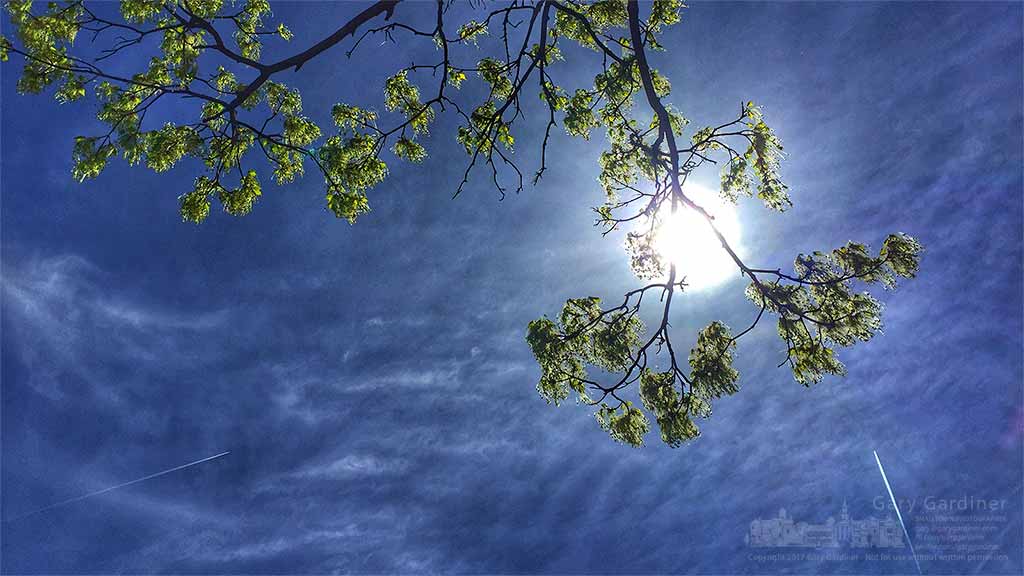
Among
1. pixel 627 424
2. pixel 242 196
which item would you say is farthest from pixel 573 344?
pixel 242 196

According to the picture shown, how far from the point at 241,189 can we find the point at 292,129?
2.08 m

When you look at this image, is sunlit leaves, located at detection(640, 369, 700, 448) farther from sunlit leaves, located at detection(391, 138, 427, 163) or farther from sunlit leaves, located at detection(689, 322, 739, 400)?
sunlit leaves, located at detection(391, 138, 427, 163)

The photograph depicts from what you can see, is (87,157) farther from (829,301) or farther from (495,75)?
(829,301)

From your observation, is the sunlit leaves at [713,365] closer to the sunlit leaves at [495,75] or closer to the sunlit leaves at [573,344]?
the sunlit leaves at [573,344]

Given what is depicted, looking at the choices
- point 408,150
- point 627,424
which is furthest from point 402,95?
point 627,424

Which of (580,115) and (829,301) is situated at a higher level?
(580,115)

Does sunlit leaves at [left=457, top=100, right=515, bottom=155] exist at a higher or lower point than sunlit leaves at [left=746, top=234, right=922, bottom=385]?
higher

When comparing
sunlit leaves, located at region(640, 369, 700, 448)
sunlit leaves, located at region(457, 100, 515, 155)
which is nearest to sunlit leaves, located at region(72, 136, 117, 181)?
sunlit leaves, located at region(457, 100, 515, 155)

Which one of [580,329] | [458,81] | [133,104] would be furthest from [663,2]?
[133,104]

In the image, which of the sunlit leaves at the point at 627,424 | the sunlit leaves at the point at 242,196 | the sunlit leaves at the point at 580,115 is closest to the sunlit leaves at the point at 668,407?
the sunlit leaves at the point at 627,424

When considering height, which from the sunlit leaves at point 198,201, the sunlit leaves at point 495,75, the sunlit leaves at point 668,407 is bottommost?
the sunlit leaves at point 668,407

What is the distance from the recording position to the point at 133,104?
418 inches

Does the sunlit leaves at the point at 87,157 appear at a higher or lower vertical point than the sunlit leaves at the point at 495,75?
lower

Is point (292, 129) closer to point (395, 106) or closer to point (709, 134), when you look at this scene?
point (395, 106)
